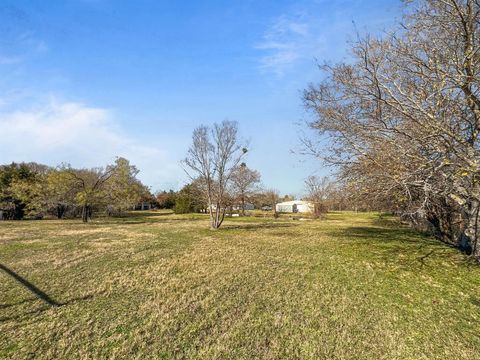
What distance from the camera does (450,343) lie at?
3250 millimetres

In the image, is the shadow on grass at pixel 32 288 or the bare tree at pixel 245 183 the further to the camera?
the bare tree at pixel 245 183

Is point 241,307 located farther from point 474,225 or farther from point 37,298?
point 474,225

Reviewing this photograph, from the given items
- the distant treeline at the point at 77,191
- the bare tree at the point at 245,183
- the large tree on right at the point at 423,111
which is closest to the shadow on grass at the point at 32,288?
the large tree on right at the point at 423,111

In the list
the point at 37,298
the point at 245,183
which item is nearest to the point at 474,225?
the point at 37,298

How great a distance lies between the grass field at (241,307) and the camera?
3.15 meters

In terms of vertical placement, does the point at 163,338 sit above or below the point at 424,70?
below

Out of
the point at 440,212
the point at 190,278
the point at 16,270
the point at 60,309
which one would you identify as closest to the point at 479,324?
the point at 190,278

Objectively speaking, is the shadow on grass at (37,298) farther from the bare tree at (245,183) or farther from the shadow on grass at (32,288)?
the bare tree at (245,183)

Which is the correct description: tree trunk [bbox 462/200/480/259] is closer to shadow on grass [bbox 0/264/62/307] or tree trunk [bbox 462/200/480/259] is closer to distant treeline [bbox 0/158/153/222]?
shadow on grass [bbox 0/264/62/307]

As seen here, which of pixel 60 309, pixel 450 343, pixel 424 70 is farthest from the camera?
pixel 424 70

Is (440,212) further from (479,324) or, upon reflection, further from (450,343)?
(450,343)

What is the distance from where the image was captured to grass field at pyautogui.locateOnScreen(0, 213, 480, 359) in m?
3.15

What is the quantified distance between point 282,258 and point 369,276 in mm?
2370

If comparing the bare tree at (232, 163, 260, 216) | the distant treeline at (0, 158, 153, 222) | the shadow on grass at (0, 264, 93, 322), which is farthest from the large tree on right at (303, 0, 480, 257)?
the bare tree at (232, 163, 260, 216)
